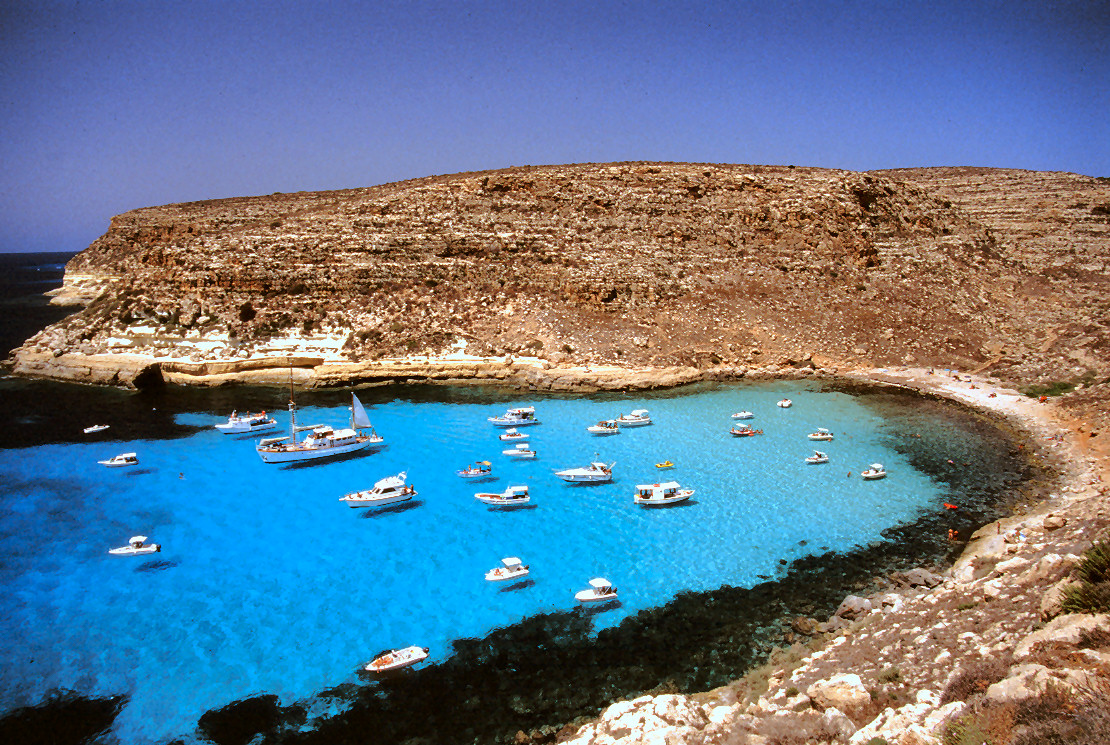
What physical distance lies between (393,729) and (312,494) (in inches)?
559

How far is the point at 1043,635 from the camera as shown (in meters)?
10.1

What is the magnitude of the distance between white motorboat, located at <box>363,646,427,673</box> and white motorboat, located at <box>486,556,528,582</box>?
365cm

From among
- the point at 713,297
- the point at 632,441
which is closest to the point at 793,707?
the point at 632,441

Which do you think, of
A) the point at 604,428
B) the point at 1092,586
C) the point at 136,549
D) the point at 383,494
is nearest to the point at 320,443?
the point at 383,494

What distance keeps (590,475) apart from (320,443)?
1358 centimetres

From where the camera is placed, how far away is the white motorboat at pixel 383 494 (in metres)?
23.9

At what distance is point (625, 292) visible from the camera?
47406 mm

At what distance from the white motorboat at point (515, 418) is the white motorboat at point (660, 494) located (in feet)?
35.1

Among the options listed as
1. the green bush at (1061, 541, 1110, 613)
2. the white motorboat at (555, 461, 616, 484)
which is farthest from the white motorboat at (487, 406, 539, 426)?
the green bush at (1061, 541, 1110, 613)

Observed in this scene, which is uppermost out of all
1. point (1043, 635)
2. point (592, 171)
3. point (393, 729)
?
point (592, 171)

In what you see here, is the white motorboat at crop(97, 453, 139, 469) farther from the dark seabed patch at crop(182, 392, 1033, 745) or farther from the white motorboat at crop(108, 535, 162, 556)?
the dark seabed patch at crop(182, 392, 1033, 745)

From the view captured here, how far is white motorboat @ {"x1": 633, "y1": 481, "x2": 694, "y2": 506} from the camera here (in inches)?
921

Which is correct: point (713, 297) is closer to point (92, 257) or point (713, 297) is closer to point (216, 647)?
point (216, 647)

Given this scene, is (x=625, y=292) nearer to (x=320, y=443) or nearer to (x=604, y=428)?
(x=604, y=428)
